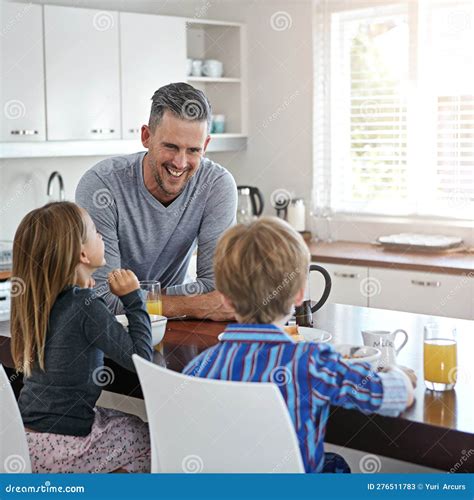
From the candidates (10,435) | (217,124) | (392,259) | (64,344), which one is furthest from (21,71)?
(10,435)

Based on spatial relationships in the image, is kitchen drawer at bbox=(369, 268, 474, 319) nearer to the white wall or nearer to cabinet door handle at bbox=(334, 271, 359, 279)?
cabinet door handle at bbox=(334, 271, 359, 279)

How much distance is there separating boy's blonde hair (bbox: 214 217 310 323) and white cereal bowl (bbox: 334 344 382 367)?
235mm

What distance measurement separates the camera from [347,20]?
4770mm

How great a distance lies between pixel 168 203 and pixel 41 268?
2.64ft

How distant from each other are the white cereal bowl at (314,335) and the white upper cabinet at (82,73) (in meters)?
2.36

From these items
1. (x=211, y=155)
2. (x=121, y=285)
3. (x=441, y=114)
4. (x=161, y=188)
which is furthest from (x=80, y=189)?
(x=211, y=155)

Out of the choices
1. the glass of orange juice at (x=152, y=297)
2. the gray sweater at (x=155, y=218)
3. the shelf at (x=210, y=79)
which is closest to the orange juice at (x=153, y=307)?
the glass of orange juice at (x=152, y=297)

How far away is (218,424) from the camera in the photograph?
5.16ft

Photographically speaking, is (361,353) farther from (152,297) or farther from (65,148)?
(65,148)

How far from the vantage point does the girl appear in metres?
2.02

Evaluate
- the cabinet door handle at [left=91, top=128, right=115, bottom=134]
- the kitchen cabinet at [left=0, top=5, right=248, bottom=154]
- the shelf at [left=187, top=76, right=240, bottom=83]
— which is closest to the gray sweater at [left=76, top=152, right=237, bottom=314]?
the kitchen cabinet at [left=0, top=5, right=248, bottom=154]

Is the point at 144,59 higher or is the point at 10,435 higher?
the point at 144,59

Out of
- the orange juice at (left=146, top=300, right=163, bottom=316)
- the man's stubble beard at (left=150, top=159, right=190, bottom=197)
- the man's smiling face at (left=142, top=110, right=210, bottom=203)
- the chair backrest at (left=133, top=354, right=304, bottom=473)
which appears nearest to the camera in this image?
the chair backrest at (left=133, top=354, right=304, bottom=473)

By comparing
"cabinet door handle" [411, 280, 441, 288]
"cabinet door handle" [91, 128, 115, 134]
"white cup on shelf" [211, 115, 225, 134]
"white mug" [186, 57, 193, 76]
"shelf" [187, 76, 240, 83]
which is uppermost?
"white mug" [186, 57, 193, 76]
